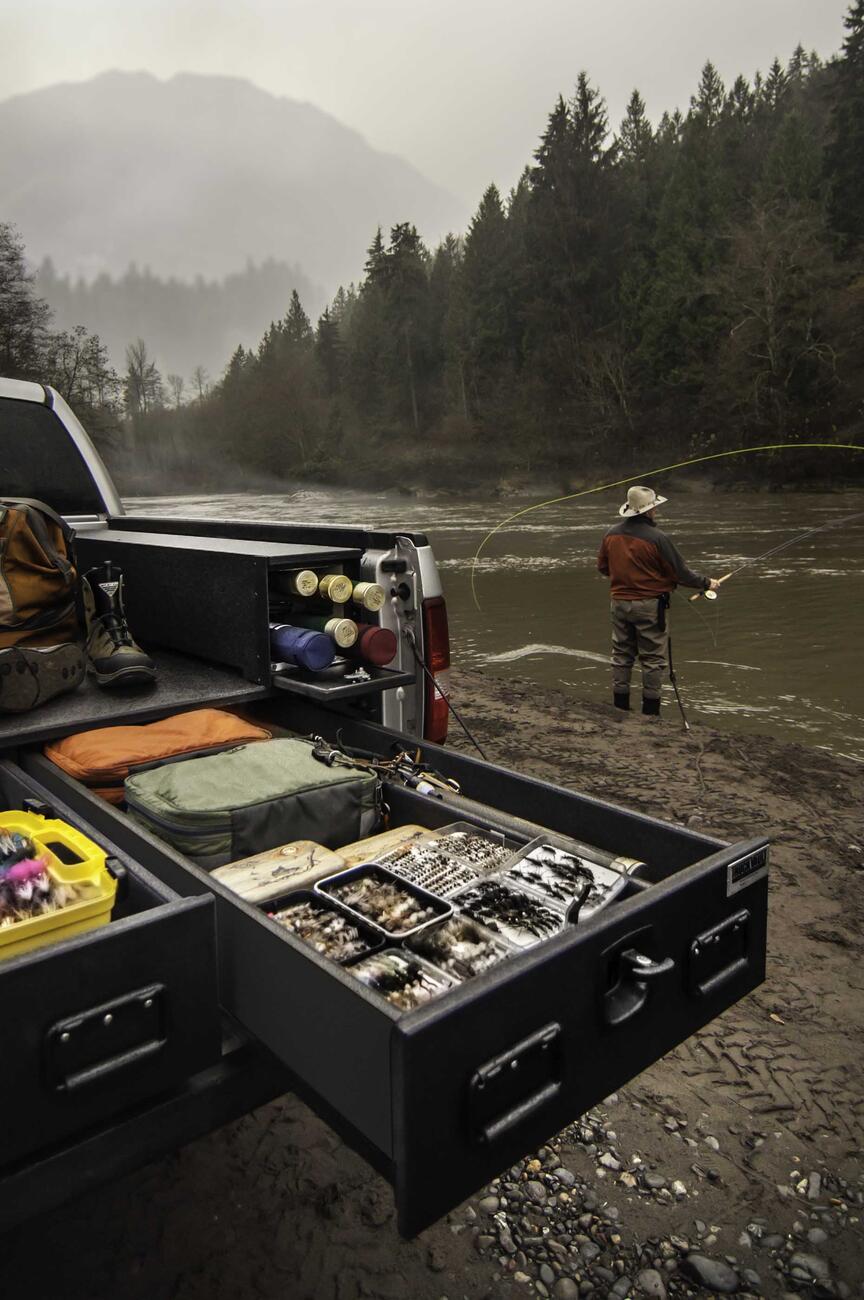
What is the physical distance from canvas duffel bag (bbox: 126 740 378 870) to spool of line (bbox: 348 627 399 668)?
1.65 ft

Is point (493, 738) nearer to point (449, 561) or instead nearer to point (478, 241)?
point (449, 561)

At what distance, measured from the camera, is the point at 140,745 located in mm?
2527

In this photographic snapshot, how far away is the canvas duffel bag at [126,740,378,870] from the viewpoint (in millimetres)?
2182

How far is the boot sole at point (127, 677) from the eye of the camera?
3.01 metres

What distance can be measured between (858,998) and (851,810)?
230cm

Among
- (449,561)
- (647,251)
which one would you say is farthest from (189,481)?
(449,561)

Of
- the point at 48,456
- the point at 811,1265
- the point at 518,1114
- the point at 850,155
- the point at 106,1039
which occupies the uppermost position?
the point at 850,155

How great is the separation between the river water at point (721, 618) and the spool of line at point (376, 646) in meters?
0.65

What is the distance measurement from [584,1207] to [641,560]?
6078 mm

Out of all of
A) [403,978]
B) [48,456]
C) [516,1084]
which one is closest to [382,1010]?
[516,1084]

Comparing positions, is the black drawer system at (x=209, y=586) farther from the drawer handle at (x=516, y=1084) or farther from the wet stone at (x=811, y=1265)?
the wet stone at (x=811, y=1265)

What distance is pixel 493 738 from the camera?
22.3 ft

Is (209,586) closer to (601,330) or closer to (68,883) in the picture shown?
(68,883)

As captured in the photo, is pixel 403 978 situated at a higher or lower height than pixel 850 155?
lower
